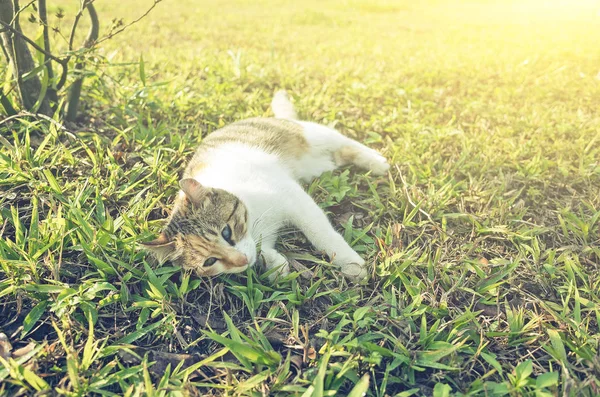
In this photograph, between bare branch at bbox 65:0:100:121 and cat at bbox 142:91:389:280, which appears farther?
bare branch at bbox 65:0:100:121

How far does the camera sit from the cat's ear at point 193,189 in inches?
76.2

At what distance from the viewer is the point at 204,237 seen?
1992 millimetres

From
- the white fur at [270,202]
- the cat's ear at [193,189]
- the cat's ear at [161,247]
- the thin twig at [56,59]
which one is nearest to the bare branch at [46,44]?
the thin twig at [56,59]

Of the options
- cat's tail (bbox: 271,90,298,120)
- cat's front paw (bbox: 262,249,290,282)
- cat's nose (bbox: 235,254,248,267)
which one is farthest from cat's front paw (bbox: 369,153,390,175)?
cat's nose (bbox: 235,254,248,267)

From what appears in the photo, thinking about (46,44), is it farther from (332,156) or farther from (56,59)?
(332,156)

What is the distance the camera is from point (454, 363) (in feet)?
5.57

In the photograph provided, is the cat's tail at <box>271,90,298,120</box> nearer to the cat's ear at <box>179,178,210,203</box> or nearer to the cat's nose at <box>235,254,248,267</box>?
the cat's ear at <box>179,178,210,203</box>

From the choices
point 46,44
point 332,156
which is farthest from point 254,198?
point 46,44

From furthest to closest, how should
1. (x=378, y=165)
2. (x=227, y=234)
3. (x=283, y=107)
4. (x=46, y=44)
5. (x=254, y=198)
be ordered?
1. (x=283, y=107)
2. (x=378, y=165)
3. (x=46, y=44)
4. (x=254, y=198)
5. (x=227, y=234)

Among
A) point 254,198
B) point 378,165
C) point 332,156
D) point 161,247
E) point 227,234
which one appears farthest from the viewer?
point 332,156

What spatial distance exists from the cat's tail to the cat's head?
1564 mm

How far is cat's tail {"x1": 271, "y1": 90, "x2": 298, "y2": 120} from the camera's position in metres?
3.49

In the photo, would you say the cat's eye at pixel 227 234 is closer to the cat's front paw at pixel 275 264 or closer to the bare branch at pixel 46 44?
the cat's front paw at pixel 275 264

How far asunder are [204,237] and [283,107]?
1.80 meters
